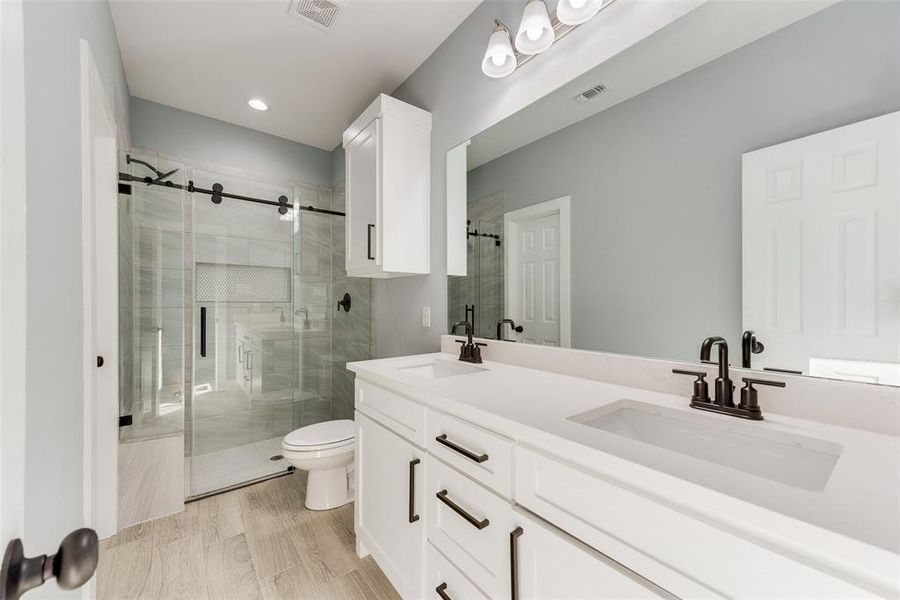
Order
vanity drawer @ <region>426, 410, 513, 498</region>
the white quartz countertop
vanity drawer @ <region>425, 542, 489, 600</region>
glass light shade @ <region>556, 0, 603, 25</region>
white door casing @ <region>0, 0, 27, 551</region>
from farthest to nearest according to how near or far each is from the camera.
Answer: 1. glass light shade @ <region>556, 0, 603, 25</region>
2. vanity drawer @ <region>425, 542, 489, 600</region>
3. vanity drawer @ <region>426, 410, 513, 498</region>
4. the white quartz countertop
5. white door casing @ <region>0, 0, 27, 551</region>

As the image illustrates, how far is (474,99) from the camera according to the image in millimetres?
1754

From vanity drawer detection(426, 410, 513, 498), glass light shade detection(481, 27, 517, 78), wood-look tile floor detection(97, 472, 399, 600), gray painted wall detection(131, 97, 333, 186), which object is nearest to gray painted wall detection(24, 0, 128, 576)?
wood-look tile floor detection(97, 472, 399, 600)

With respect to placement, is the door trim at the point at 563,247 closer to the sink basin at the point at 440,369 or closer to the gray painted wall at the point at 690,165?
the gray painted wall at the point at 690,165

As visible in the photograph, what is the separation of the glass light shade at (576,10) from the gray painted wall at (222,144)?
2456 millimetres

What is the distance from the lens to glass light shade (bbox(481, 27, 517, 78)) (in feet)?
4.85

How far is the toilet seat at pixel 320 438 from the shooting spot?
6.56 feet

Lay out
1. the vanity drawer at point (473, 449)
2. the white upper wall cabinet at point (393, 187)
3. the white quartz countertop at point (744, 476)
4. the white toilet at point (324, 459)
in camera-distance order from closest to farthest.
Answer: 1. the white quartz countertop at point (744, 476)
2. the vanity drawer at point (473, 449)
3. the white upper wall cabinet at point (393, 187)
4. the white toilet at point (324, 459)

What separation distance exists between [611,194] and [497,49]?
79 cm

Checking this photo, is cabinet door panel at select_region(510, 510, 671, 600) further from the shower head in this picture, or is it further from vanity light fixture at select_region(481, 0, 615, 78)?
the shower head

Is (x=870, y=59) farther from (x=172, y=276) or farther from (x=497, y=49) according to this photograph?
(x=172, y=276)

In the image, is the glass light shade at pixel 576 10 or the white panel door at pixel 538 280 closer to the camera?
the glass light shade at pixel 576 10

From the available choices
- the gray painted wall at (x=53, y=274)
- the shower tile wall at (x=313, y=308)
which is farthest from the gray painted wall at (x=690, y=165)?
the shower tile wall at (x=313, y=308)

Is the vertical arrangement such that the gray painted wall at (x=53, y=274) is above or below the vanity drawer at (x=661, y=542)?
above

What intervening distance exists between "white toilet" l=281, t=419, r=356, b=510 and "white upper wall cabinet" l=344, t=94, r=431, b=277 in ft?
3.21
